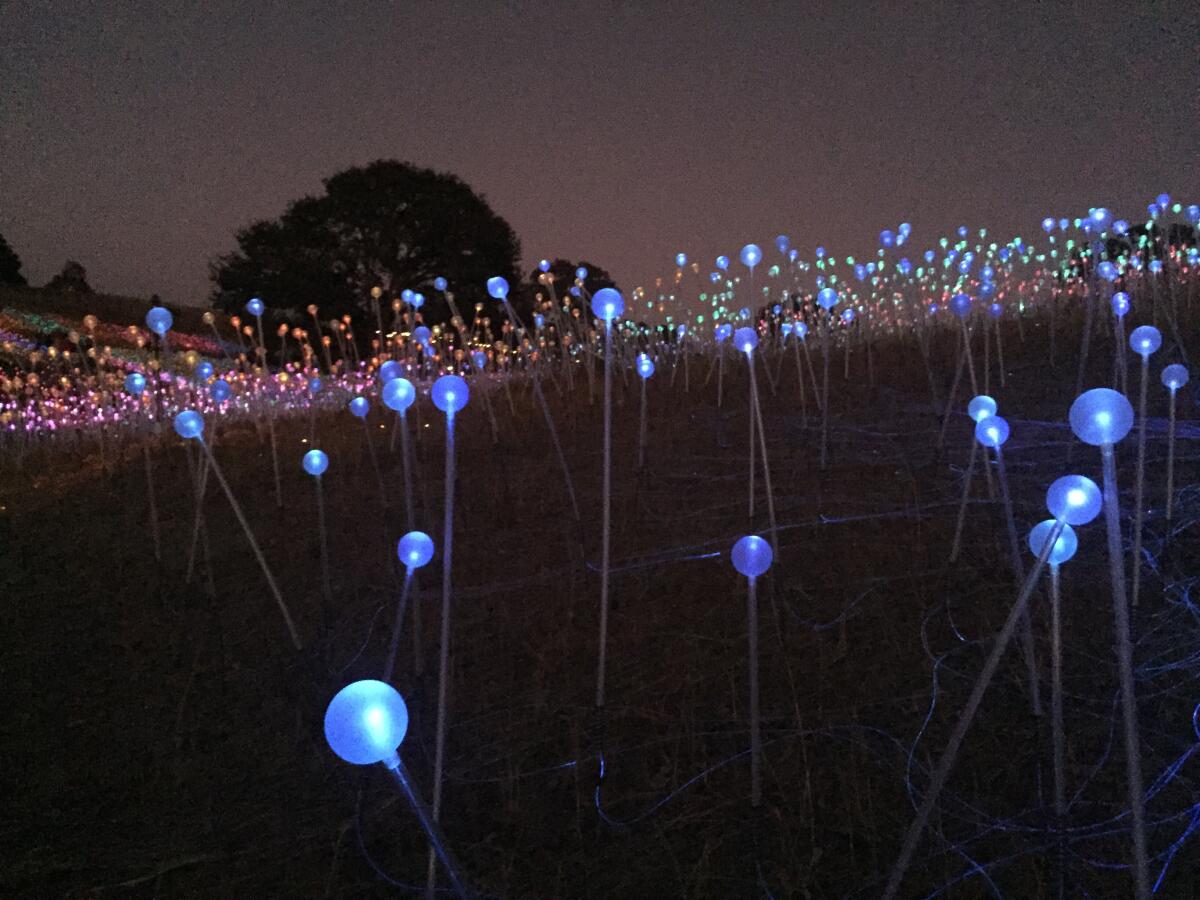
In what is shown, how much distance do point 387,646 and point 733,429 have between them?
243cm

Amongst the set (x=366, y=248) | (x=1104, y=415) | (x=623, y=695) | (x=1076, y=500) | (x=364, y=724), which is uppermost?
(x=366, y=248)

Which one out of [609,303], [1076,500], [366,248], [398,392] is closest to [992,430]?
[1076,500]

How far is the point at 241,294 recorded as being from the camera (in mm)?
15555

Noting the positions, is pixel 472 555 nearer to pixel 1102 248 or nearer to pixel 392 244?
pixel 1102 248

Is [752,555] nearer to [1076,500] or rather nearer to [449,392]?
[1076,500]

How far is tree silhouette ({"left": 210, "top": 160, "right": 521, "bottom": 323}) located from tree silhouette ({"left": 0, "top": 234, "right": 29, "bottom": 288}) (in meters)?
7.30

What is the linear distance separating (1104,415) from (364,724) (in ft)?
3.20

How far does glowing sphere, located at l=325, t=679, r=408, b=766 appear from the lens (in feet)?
2.80

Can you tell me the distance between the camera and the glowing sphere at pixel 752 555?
1.49 m

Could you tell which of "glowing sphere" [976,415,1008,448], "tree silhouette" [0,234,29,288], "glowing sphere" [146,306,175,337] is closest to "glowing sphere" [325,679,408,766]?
"glowing sphere" [976,415,1008,448]

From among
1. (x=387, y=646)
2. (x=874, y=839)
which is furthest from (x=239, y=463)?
(x=874, y=839)

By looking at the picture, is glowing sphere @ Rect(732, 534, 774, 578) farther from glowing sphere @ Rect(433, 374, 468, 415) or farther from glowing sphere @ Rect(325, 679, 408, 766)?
glowing sphere @ Rect(325, 679, 408, 766)

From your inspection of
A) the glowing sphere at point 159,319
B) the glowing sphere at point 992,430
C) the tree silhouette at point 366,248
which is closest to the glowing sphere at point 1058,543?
the glowing sphere at point 992,430

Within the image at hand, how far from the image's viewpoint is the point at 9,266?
1933 centimetres
